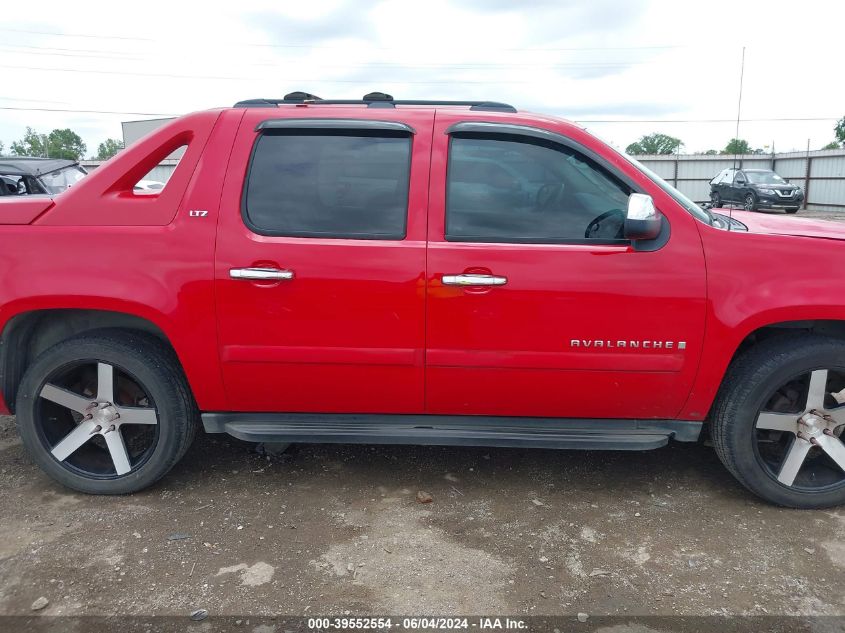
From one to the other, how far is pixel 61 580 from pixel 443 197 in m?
2.30

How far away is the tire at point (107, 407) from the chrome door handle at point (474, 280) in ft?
4.84

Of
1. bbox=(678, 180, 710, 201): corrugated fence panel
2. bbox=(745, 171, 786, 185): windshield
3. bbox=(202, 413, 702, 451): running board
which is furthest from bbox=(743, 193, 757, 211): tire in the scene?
bbox=(202, 413, 702, 451): running board

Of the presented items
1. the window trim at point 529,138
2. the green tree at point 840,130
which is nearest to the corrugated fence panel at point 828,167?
the green tree at point 840,130

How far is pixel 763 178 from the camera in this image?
20906mm

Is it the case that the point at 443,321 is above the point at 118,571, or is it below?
above

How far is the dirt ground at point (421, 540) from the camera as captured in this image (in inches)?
96.9

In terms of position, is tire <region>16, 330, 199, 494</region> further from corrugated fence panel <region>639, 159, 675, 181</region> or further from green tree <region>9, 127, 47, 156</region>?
green tree <region>9, 127, 47, 156</region>

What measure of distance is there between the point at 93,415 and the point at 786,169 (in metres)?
29.0

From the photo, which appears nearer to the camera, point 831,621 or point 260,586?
point 831,621

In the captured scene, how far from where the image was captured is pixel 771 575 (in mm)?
2607

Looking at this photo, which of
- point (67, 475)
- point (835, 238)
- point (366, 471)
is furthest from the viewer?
point (366, 471)

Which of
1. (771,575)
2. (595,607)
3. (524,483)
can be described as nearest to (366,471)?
(524,483)

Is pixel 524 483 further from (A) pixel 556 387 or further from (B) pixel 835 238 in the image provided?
(B) pixel 835 238

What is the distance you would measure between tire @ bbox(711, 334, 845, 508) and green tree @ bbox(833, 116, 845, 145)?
1759 inches
